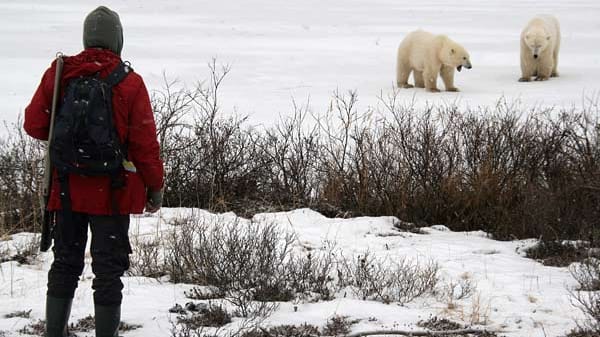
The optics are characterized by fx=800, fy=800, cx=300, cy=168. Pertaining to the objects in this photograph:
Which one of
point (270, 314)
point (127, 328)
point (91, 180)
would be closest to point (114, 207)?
point (91, 180)

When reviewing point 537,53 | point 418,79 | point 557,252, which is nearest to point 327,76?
point 418,79

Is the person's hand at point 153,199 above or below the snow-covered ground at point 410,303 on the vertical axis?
above

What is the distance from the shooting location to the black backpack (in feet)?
11.5

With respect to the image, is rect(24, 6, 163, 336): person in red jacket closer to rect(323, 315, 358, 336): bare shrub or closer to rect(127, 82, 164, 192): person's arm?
rect(127, 82, 164, 192): person's arm

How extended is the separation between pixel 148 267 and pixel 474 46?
14582 millimetres

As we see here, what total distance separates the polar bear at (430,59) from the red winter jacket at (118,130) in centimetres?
1045

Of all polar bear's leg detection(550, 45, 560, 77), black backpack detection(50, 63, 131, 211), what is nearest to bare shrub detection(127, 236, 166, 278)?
black backpack detection(50, 63, 131, 211)

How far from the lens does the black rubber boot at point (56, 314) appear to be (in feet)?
12.6

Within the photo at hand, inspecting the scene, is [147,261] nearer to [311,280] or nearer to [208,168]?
[311,280]

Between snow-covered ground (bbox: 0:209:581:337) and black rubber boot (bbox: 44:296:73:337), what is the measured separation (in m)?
0.46

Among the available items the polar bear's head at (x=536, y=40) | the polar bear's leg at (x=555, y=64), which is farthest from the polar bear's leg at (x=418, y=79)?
the polar bear's leg at (x=555, y=64)

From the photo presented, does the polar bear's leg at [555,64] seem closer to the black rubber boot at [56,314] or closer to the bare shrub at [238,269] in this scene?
the bare shrub at [238,269]

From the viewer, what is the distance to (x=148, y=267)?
554cm

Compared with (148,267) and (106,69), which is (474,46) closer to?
(148,267)
